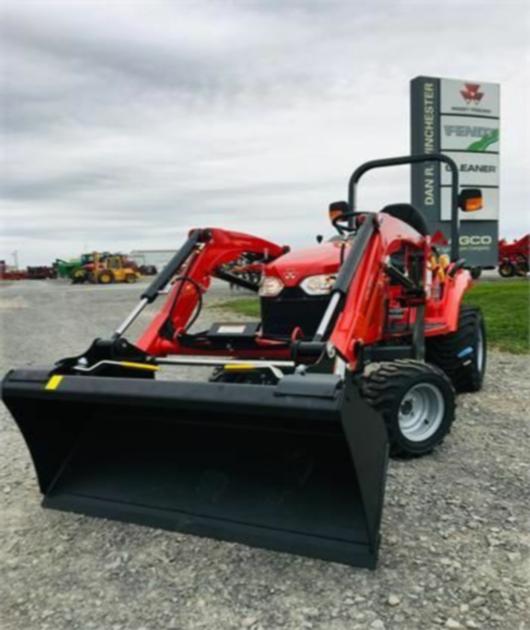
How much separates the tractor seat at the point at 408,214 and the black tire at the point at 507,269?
845 inches

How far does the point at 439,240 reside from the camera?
6027mm

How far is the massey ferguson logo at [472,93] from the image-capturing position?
2030cm

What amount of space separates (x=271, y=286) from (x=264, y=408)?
70.7 inches

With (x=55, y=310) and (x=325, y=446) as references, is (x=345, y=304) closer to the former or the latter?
(x=325, y=446)

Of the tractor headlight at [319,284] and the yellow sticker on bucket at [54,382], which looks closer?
the yellow sticker on bucket at [54,382]

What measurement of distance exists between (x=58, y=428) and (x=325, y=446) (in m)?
1.41

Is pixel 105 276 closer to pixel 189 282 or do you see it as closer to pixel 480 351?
pixel 480 351

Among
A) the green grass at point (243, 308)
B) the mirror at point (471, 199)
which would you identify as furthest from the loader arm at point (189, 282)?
the green grass at point (243, 308)

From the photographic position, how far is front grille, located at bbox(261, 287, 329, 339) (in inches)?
157

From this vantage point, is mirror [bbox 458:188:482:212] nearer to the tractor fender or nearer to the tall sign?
the tractor fender

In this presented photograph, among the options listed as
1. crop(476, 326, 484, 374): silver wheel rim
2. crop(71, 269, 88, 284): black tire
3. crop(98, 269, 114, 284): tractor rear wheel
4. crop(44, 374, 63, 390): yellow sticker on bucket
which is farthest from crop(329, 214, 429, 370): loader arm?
crop(71, 269, 88, 284): black tire

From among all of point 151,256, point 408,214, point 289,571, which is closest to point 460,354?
point 408,214

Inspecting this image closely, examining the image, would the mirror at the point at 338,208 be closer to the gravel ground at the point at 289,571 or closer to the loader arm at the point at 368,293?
the loader arm at the point at 368,293

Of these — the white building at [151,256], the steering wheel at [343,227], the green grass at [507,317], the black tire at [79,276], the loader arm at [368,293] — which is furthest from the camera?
the white building at [151,256]
